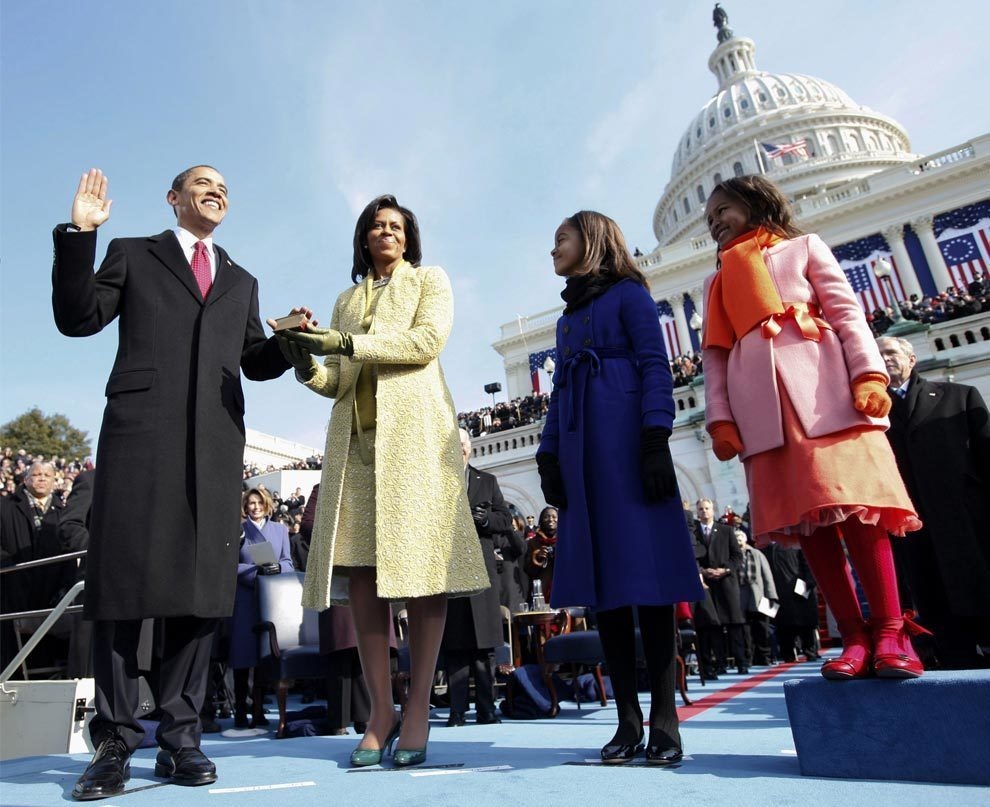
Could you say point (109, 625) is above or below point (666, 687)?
above

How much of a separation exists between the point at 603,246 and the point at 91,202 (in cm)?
195

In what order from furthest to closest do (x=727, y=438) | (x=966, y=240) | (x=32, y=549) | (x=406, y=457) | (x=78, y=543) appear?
(x=966, y=240), (x=32, y=549), (x=78, y=543), (x=406, y=457), (x=727, y=438)

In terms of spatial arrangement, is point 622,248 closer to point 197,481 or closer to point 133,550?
point 197,481

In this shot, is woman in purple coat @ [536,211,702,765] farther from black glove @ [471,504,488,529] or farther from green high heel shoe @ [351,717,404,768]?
black glove @ [471,504,488,529]

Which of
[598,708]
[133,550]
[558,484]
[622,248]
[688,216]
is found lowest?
[598,708]

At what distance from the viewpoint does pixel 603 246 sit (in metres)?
2.95

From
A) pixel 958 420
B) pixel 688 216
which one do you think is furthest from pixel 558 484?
pixel 688 216

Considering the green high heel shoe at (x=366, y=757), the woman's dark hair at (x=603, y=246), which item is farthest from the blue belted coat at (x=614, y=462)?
the green high heel shoe at (x=366, y=757)

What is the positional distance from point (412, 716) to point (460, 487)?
2.74ft

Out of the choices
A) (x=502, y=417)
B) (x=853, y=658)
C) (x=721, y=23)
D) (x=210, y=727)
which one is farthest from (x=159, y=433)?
(x=721, y=23)

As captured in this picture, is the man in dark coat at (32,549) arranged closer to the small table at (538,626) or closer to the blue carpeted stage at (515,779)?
the blue carpeted stage at (515,779)

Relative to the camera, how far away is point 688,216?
206 ft

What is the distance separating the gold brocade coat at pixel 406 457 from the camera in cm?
246

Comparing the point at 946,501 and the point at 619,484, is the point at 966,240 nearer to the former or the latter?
the point at 946,501
